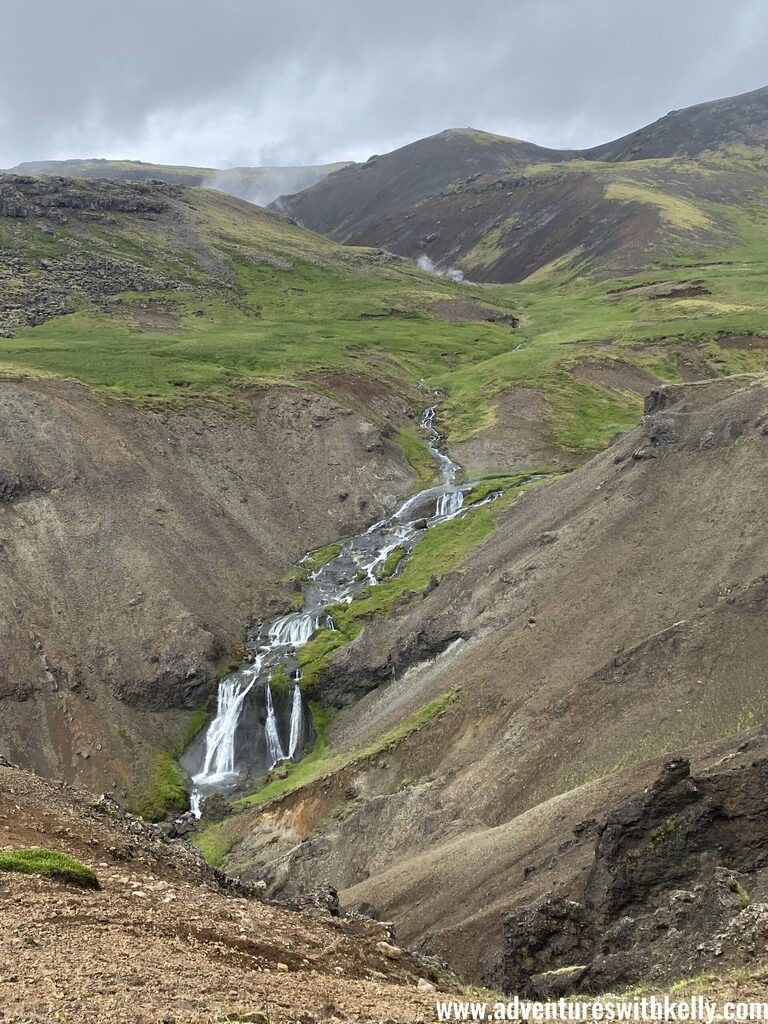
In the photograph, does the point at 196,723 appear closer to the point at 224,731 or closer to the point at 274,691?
the point at 224,731

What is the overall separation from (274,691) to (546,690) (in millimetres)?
24109

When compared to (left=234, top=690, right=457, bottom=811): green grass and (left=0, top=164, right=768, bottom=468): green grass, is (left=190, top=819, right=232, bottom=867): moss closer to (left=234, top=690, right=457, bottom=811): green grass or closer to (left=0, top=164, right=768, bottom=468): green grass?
(left=234, top=690, right=457, bottom=811): green grass

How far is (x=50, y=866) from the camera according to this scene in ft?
60.4

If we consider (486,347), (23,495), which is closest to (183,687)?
(23,495)

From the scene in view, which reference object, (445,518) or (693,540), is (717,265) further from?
(693,540)

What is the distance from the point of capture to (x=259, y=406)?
342 ft

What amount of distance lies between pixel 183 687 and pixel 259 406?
5003 centimetres

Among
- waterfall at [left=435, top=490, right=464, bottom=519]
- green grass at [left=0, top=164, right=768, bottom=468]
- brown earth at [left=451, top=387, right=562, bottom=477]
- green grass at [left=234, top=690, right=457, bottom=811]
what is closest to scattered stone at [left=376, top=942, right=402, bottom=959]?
green grass at [left=234, top=690, right=457, bottom=811]

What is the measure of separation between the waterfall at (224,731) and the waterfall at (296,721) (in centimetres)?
382

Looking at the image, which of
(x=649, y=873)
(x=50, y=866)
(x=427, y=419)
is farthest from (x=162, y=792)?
(x=427, y=419)

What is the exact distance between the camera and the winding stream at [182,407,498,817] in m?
57.3

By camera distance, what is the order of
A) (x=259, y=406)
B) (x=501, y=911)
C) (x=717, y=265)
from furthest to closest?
(x=717, y=265)
(x=259, y=406)
(x=501, y=911)

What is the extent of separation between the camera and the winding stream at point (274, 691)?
188ft

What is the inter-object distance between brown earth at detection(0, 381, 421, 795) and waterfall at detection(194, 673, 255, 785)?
1.73 m
